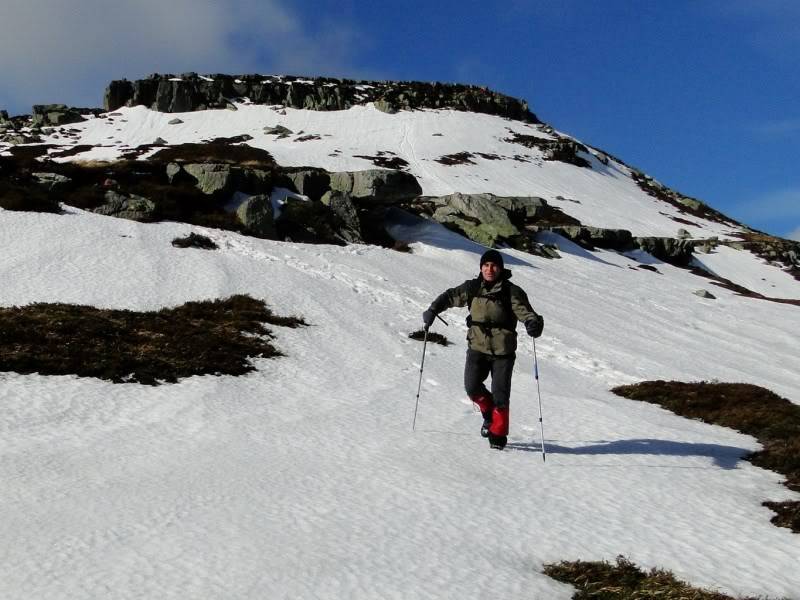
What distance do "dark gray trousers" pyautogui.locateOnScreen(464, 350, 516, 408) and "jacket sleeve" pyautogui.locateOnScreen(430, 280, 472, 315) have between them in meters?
0.79

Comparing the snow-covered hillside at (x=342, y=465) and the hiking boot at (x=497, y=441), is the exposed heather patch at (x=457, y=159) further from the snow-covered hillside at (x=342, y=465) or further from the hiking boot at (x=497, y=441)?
the hiking boot at (x=497, y=441)

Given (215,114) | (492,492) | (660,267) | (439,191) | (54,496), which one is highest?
(215,114)

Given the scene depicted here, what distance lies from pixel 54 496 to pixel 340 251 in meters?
23.0

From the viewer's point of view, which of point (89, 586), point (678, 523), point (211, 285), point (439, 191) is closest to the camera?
point (89, 586)

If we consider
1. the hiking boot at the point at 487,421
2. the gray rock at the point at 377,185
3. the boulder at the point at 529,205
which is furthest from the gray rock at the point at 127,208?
the boulder at the point at 529,205

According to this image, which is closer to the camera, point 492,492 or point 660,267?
point 492,492

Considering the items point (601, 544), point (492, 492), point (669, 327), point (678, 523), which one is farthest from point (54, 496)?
point (669, 327)

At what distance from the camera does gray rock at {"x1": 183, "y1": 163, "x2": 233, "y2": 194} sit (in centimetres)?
3234

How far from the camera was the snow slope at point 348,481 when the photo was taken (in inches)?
178

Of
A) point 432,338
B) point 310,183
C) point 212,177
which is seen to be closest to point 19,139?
point 310,183

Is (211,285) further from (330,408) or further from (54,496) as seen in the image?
(54,496)

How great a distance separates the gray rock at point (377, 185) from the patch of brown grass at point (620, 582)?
34.6 metres

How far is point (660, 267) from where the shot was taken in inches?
2163

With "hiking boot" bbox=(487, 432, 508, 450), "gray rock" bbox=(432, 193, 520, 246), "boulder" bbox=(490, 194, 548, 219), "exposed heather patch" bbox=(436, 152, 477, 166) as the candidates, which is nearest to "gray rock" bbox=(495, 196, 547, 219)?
"boulder" bbox=(490, 194, 548, 219)
